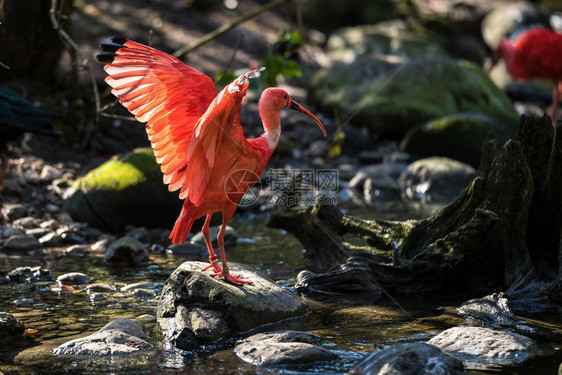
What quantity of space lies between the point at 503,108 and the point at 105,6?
8327 mm

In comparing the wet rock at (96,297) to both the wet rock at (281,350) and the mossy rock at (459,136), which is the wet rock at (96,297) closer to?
the wet rock at (281,350)

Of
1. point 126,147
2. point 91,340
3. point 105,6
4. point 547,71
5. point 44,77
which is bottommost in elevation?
point 91,340

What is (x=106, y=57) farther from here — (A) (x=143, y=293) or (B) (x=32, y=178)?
(B) (x=32, y=178)

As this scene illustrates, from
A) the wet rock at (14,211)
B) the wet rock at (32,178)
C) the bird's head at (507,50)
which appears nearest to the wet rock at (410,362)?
the wet rock at (14,211)

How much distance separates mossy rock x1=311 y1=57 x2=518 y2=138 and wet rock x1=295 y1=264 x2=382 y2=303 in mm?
5895

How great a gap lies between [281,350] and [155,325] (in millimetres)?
1134

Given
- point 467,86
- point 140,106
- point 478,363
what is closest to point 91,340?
point 140,106

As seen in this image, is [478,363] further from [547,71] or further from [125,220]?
[547,71]

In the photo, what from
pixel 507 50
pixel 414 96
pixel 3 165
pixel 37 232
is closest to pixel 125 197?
pixel 37 232

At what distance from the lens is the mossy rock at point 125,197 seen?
771cm

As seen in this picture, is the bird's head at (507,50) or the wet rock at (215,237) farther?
the bird's head at (507,50)

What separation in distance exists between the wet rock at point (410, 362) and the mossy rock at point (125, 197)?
4139 mm

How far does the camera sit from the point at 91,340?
14.6ft

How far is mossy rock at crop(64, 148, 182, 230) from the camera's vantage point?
25.3 ft
